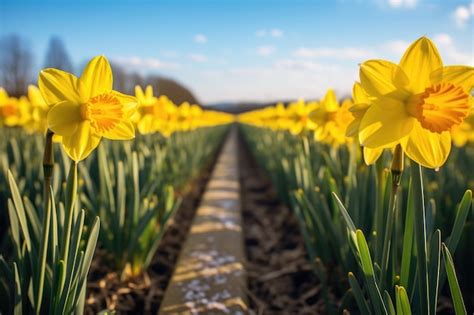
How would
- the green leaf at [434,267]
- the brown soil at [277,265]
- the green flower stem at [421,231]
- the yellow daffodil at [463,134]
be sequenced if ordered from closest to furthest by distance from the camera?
the green flower stem at [421,231] < the green leaf at [434,267] < the brown soil at [277,265] < the yellow daffodil at [463,134]

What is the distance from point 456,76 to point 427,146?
0.62 feet

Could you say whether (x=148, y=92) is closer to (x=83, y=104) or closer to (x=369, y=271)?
(x=83, y=104)

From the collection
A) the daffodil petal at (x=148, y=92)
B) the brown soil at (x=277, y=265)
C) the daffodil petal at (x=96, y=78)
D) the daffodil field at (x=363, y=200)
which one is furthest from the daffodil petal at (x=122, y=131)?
the daffodil petal at (x=148, y=92)

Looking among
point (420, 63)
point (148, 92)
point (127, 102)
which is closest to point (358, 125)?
point (420, 63)

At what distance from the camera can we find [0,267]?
4.39ft

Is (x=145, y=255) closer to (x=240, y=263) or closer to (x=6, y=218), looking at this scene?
(x=240, y=263)

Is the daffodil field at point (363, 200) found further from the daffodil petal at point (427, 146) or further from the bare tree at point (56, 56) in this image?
the bare tree at point (56, 56)

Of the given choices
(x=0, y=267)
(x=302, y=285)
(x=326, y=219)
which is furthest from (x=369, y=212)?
(x=0, y=267)

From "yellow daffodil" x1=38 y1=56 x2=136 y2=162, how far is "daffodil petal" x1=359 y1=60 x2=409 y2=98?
2.34ft

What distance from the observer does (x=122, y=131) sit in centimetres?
123

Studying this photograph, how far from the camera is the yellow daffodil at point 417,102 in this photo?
38.4 inches

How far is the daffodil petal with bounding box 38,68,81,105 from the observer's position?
3.74ft

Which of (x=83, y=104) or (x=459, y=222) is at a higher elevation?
(x=83, y=104)

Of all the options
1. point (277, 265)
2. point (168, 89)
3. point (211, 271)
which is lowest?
point (277, 265)
